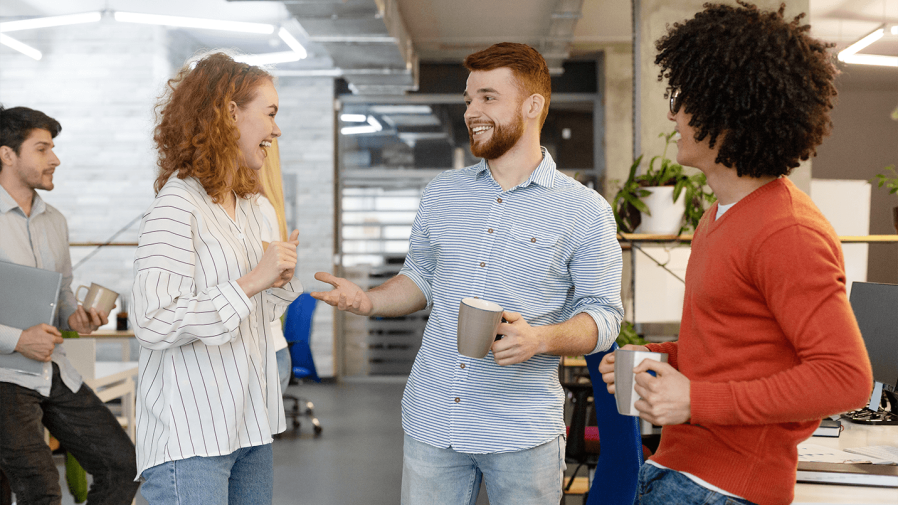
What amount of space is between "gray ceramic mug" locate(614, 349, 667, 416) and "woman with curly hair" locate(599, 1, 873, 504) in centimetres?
2

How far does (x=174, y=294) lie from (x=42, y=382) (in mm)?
1446

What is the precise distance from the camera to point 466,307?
1.24 metres

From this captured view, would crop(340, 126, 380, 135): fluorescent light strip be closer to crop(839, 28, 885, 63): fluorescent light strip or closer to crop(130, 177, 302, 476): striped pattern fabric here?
crop(839, 28, 885, 63): fluorescent light strip

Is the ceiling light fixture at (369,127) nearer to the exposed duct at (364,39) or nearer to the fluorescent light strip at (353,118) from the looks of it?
the fluorescent light strip at (353,118)

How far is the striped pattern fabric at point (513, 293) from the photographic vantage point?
1.47 m

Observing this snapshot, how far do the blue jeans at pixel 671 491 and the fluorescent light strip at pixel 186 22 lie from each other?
5262 millimetres

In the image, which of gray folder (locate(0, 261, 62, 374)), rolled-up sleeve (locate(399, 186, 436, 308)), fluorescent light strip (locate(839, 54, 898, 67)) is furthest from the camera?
fluorescent light strip (locate(839, 54, 898, 67))

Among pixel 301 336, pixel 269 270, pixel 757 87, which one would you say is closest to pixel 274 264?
pixel 269 270

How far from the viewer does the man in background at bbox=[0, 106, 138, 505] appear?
231cm

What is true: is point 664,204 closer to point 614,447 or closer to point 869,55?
point 614,447

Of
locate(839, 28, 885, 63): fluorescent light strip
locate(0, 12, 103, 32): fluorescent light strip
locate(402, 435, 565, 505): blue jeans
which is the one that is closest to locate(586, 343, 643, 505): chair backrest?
locate(402, 435, 565, 505): blue jeans

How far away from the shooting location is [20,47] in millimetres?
6117

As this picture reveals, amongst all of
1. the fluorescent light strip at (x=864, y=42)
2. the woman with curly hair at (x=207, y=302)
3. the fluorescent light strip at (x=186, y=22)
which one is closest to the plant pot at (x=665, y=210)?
the woman with curly hair at (x=207, y=302)

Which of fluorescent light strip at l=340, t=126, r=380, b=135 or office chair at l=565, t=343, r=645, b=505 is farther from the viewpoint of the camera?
fluorescent light strip at l=340, t=126, r=380, b=135
